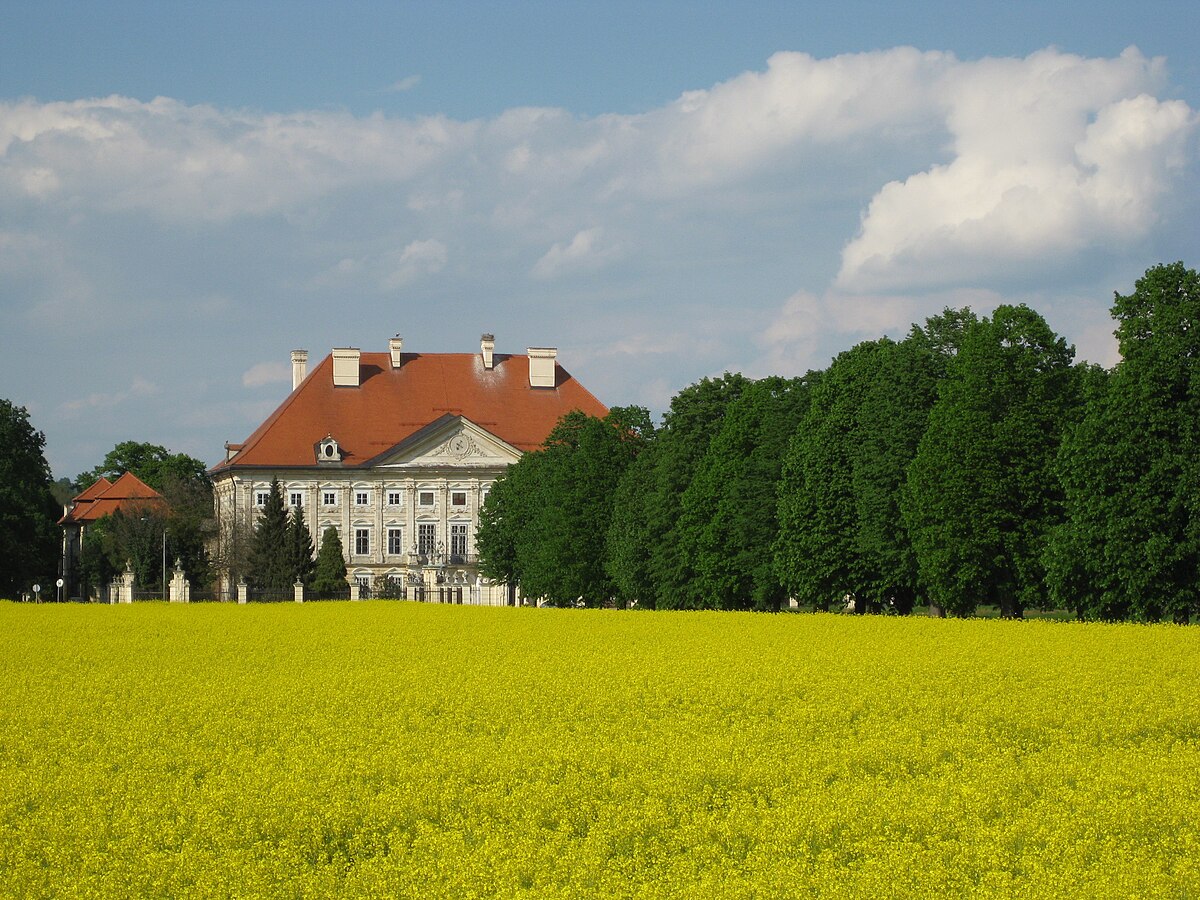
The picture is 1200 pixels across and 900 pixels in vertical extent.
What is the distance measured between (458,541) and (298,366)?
2497cm

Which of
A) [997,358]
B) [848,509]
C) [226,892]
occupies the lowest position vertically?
[226,892]

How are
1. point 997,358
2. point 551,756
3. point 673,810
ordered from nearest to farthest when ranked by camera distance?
1. point 673,810
2. point 551,756
3. point 997,358

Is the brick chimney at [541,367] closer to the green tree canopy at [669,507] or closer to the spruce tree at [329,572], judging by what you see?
the spruce tree at [329,572]

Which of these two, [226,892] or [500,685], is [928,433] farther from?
[226,892]

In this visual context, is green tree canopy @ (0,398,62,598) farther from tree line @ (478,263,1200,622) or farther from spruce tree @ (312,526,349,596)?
tree line @ (478,263,1200,622)

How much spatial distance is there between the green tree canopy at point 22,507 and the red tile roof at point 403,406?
2383 cm

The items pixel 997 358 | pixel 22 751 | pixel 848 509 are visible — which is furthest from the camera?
pixel 848 509

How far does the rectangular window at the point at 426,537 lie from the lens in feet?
413

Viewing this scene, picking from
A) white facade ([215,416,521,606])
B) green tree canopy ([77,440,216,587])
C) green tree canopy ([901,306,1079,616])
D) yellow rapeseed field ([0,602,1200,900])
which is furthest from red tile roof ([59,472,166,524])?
yellow rapeseed field ([0,602,1200,900])

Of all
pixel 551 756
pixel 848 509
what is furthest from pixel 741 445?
pixel 551 756

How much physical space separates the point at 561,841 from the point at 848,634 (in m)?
26.7

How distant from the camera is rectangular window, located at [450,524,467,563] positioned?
411ft

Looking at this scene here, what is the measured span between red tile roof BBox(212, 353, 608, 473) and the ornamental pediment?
1.14 m

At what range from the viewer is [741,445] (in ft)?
212
